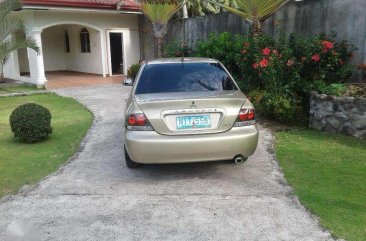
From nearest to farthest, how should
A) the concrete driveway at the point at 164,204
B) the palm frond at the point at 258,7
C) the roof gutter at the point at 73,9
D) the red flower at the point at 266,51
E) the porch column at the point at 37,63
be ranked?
the concrete driveway at the point at 164,204, the red flower at the point at 266,51, the palm frond at the point at 258,7, the roof gutter at the point at 73,9, the porch column at the point at 37,63

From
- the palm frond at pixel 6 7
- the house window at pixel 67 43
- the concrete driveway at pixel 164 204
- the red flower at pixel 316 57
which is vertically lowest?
the concrete driveway at pixel 164 204

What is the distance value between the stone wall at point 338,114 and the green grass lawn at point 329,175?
172 mm

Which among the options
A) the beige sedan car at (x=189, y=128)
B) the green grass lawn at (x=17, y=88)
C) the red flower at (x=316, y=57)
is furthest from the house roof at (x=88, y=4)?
the beige sedan car at (x=189, y=128)

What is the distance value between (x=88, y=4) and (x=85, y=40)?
4.38 metres

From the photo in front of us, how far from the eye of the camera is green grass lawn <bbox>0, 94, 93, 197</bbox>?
16.4ft

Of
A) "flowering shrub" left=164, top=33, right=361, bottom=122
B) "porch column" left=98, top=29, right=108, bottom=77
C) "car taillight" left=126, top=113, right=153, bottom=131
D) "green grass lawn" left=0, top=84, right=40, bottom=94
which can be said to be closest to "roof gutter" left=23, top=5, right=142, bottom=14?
"porch column" left=98, top=29, right=108, bottom=77

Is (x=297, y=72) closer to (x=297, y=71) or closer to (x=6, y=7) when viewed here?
(x=297, y=71)

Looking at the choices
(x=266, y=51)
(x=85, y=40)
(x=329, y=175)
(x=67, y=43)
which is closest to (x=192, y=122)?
(x=329, y=175)

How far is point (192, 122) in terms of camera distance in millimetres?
4355

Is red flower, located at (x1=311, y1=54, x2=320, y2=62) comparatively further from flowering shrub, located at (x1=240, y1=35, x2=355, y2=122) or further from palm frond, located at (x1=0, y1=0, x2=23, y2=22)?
palm frond, located at (x1=0, y1=0, x2=23, y2=22)

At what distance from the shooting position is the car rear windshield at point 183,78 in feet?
16.3

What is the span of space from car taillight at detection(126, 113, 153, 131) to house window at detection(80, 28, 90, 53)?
1590cm

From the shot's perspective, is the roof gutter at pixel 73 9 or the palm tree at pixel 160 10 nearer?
the palm tree at pixel 160 10

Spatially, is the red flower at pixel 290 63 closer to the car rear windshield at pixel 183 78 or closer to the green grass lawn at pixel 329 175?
the green grass lawn at pixel 329 175
